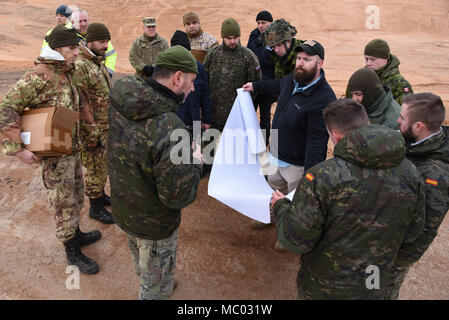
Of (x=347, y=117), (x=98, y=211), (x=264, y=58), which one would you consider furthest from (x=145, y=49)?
(x=347, y=117)

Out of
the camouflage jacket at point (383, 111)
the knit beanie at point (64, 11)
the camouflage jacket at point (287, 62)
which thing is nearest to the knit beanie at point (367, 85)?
the camouflage jacket at point (383, 111)

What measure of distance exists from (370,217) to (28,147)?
9.28 feet

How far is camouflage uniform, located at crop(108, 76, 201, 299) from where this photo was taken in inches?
86.2

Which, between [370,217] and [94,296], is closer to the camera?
[370,217]

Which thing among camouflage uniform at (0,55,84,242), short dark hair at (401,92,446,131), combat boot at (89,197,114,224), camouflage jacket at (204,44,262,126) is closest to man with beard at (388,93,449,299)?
short dark hair at (401,92,446,131)

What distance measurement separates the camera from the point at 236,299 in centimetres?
330

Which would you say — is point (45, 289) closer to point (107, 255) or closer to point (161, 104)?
point (107, 255)

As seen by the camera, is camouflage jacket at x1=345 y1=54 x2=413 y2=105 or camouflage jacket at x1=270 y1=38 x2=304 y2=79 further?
camouflage jacket at x1=270 y1=38 x2=304 y2=79

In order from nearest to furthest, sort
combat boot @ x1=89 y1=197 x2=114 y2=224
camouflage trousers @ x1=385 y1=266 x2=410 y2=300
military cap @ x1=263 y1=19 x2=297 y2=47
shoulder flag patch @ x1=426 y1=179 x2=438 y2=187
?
shoulder flag patch @ x1=426 y1=179 x2=438 y2=187 → camouflage trousers @ x1=385 y1=266 x2=410 y2=300 → military cap @ x1=263 y1=19 x2=297 y2=47 → combat boot @ x1=89 y1=197 x2=114 y2=224

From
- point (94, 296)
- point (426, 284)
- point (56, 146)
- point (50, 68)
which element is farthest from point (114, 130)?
point (426, 284)

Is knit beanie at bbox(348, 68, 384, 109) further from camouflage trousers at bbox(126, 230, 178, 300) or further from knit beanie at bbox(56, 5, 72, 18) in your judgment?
knit beanie at bbox(56, 5, 72, 18)

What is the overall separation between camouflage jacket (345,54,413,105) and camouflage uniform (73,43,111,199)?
10.3 ft

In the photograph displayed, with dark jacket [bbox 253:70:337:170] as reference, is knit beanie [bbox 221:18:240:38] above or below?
above

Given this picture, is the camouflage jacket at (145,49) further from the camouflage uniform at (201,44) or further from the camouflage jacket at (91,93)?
the camouflage jacket at (91,93)
